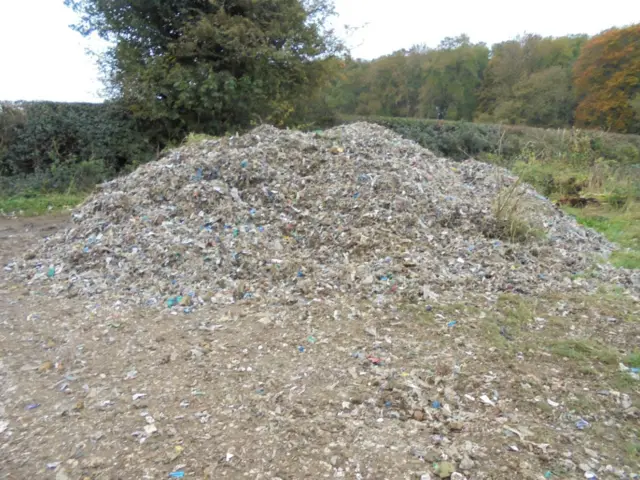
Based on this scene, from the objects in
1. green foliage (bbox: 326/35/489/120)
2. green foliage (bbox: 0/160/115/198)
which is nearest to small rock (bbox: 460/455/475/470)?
green foliage (bbox: 0/160/115/198)

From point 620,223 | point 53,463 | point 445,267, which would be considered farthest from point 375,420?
point 620,223

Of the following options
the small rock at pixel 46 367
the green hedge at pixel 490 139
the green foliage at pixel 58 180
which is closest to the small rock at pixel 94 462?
the small rock at pixel 46 367

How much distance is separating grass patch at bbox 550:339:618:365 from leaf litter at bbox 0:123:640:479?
14 cm

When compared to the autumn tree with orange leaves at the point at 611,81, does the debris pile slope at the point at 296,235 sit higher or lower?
lower

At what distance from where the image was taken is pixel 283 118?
955 cm

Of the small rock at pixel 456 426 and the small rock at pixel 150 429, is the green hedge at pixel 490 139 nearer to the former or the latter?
the small rock at pixel 456 426

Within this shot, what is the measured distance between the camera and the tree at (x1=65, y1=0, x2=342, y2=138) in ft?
26.7

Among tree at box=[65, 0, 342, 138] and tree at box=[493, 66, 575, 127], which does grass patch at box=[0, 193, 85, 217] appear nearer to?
tree at box=[65, 0, 342, 138]

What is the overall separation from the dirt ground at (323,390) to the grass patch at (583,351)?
0.01m

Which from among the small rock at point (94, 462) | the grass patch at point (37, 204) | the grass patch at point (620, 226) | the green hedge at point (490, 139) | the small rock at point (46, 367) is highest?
the green hedge at point (490, 139)

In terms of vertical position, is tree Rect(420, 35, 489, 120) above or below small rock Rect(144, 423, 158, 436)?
above

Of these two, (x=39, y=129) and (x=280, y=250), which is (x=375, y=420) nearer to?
(x=280, y=250)

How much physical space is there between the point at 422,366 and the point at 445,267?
1.28 meters

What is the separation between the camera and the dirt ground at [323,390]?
1.76 meters
